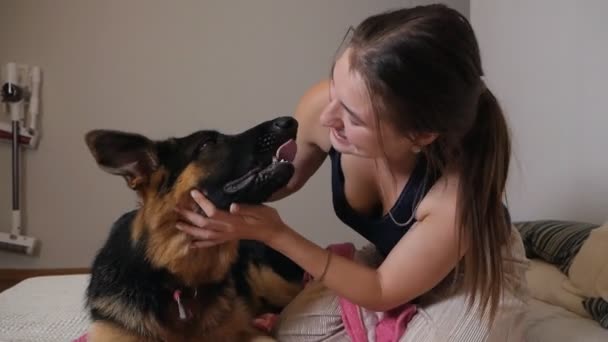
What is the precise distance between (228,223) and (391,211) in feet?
1.47

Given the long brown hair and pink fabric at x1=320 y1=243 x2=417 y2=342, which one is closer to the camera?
the long brown hair

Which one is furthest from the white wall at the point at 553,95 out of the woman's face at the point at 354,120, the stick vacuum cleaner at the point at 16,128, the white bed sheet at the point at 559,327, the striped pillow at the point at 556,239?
the stick vacuum cleaner at the point at 16,128

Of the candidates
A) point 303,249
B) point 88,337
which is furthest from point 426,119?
point 88,337

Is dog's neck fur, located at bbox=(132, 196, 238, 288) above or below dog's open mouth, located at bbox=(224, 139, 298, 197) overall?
below

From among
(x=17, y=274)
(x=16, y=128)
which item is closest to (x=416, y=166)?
(x=16, y=128)

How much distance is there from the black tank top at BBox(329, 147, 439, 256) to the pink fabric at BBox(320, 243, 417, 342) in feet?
0.57

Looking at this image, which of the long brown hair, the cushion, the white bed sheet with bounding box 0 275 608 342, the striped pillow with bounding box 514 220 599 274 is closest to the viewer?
the long brown hair

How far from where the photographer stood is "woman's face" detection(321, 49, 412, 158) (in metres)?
1.13

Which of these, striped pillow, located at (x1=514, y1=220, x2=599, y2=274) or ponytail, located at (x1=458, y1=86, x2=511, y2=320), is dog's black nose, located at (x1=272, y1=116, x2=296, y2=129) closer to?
ponytail, located at (x1=458, y1=86, x2=511, y2=320)

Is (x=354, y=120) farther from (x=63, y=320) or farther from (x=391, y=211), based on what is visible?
(x=63, y=320)

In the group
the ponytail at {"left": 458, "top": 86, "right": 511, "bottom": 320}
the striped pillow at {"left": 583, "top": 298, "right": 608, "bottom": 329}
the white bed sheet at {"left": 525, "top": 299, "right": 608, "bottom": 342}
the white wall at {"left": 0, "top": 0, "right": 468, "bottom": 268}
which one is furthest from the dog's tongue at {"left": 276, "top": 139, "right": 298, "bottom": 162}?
the white wall at {"left": 0, "top": 0, "right": 468, "bottom": 268}

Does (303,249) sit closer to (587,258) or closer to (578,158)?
(587,258)

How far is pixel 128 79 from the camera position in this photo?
114 inches

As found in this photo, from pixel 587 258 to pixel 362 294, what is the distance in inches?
29.7
